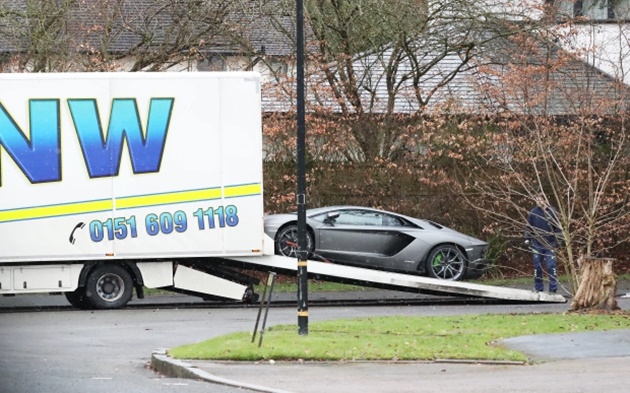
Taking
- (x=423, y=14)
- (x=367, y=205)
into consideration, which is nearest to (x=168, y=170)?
(x=367, y=205)

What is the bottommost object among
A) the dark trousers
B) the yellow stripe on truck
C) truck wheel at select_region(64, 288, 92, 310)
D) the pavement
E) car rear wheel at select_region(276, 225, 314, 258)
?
the pavement

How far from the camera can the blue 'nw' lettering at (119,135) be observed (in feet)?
70.8

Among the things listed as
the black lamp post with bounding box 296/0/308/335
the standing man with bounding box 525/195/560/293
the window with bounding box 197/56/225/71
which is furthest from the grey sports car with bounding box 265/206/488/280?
the black lamp post with bounding box 296/0/308/335

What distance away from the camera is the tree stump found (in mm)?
18636

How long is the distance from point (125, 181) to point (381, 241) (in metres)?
5.57

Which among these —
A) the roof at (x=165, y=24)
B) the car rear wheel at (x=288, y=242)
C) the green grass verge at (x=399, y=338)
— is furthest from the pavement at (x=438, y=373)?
the roof at (x=165, y=24)

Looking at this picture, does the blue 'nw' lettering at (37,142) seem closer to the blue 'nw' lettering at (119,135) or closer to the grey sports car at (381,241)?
the blue 'nw' lettering at (119,135)

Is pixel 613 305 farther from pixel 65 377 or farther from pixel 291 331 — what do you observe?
pixel 65 377

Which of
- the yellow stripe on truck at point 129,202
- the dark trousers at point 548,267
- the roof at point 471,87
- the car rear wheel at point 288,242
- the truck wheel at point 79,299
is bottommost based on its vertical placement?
the truck wheel at point 79,299

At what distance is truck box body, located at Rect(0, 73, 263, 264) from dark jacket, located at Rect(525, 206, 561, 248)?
454cm

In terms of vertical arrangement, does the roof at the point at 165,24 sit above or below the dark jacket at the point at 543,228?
above

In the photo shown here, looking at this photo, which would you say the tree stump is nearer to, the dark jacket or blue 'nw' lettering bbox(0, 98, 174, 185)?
the dark jacket

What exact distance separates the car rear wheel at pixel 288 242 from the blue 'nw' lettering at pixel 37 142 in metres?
4.76

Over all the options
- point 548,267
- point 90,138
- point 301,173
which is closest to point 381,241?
point 548,267
